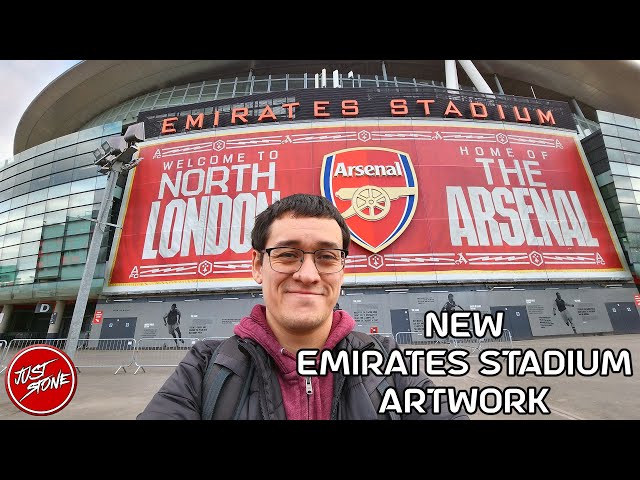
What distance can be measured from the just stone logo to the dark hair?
11901 mm

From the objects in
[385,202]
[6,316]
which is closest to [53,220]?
[6,316]

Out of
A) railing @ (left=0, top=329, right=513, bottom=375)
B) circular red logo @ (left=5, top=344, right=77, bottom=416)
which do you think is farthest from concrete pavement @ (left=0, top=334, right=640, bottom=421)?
circular red logo @ (left=5, top=344, right=77, bottom=416)

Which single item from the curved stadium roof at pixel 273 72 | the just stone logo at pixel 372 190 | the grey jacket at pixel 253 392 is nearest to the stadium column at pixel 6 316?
the curved stadium roof at pixel 273 72

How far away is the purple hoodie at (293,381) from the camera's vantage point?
1.58 m

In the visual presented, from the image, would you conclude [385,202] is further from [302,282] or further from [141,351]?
[302,282]

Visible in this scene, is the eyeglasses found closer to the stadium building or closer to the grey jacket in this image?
the grey jacket

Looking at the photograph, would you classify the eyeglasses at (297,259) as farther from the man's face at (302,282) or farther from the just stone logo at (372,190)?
the just stone logo at (372,190)

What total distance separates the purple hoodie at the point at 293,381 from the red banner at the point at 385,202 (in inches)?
468

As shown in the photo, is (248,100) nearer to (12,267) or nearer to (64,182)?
(64,182)

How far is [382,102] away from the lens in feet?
54.9

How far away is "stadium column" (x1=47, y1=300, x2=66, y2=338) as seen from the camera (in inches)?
605

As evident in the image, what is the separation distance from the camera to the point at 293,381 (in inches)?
64.1

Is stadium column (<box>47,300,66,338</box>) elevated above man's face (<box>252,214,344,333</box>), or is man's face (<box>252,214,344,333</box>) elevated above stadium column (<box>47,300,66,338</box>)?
stadium column (<box>47,300,66,338</box>)
